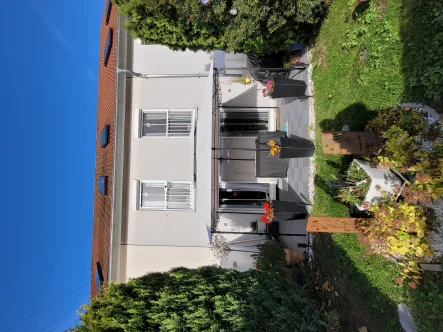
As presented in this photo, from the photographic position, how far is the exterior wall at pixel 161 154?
12070 millimetres

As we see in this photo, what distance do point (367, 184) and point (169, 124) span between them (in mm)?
8223

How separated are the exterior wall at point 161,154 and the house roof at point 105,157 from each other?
2.70 ft

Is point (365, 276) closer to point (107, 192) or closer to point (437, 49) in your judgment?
point (437, 49)

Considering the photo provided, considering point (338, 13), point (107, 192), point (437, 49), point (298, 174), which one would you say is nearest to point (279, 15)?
point (338, 13)

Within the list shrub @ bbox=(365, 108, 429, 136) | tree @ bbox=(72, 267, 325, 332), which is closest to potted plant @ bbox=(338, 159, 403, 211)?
shrub @ bbox=(365, 108, 429, 136)

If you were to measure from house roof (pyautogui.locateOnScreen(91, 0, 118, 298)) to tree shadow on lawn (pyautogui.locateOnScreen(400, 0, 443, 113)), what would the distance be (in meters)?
9.93

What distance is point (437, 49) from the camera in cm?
614

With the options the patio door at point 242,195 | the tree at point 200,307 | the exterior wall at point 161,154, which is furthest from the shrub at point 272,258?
the tree at point 200,307

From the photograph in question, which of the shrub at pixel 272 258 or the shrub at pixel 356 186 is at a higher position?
the shrub at pixel 356 186

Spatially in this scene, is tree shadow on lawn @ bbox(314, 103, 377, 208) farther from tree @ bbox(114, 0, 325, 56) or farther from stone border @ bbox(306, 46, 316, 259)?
tree @ bbox(114, 0, 325, 56)

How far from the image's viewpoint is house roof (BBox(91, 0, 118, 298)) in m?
12.2

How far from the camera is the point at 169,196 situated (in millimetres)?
12297

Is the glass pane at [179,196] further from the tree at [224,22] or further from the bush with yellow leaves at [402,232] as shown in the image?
the bush with yellow leaves at [402,232]

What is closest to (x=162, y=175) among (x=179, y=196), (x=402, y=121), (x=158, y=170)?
(x=158, y=170)
